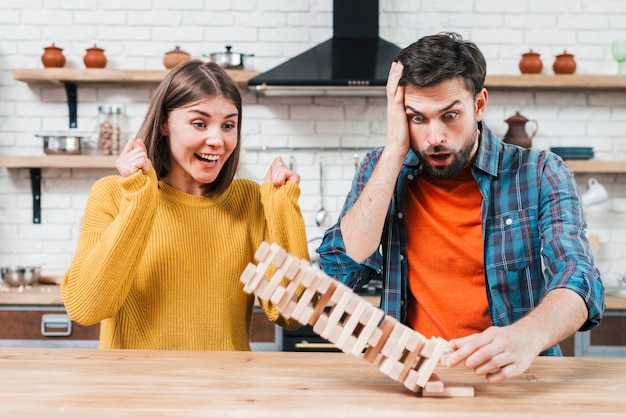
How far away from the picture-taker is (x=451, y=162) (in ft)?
5.77

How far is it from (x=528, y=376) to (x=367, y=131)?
273 centimetres

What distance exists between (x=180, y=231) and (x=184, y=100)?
1.11 ft

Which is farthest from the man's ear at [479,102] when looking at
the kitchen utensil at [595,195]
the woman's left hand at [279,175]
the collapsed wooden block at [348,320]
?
the kitchen utensil at [595,195]

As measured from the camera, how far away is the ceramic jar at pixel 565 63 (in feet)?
12.5

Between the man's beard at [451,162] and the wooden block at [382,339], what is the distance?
0.70 m

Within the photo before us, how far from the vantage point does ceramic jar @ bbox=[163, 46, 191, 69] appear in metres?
3.71

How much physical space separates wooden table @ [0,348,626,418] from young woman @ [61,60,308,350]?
8.0 inches

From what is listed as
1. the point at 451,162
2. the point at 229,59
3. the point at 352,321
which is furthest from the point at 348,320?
the point at 229,59

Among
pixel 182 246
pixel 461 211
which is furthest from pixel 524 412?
pixel 182 246

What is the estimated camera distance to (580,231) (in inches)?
65.6

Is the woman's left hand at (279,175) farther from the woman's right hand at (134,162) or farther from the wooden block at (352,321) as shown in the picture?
the wooden block at (352,321)

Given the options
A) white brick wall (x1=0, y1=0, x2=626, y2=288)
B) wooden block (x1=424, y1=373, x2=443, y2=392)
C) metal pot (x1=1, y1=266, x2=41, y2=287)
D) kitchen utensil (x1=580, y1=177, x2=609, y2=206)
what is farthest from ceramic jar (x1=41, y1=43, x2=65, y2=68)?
wooden block (x1=424, y1=373, x2=443, y2=392)

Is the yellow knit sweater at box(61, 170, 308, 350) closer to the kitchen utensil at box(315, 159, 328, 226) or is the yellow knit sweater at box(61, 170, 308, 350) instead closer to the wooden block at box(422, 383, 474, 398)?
the wooden block at box(422, 383, 474, 398)

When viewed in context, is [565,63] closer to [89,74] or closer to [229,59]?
[229,59]
